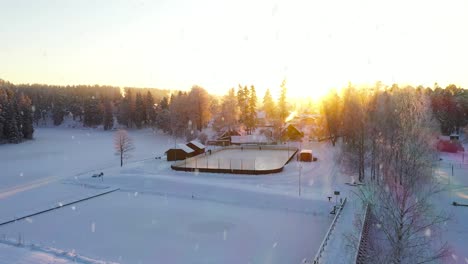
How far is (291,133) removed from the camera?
6253 centimetres

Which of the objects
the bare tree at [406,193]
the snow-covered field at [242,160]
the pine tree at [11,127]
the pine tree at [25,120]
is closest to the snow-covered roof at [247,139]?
the snow-covered field at [242,160]

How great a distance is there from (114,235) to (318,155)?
32.4m

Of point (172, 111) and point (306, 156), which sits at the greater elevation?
point (172, 111)

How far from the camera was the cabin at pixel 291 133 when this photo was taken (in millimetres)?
62000

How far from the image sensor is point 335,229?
1859cm

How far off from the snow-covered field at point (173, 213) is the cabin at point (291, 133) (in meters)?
18.6

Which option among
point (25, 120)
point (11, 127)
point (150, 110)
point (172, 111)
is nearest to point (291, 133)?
point (172, 111)

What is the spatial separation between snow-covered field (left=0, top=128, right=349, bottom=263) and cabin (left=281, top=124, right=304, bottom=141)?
60.9 feet

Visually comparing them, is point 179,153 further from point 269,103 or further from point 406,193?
point 269,103

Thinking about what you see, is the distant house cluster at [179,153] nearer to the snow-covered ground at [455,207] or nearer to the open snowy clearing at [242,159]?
the open snowy clearing at [242,159]

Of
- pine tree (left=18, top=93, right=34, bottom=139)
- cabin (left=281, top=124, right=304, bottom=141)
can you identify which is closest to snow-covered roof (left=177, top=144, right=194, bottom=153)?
cabin (left=281, top=124, right=304, bottom=141)

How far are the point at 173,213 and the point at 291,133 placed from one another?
1634 inches

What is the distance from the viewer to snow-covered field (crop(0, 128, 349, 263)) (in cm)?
1761

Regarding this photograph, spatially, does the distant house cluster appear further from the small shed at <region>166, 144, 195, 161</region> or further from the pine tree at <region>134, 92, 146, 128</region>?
the pine tree at <region>134, 92, 146, 128</region>
